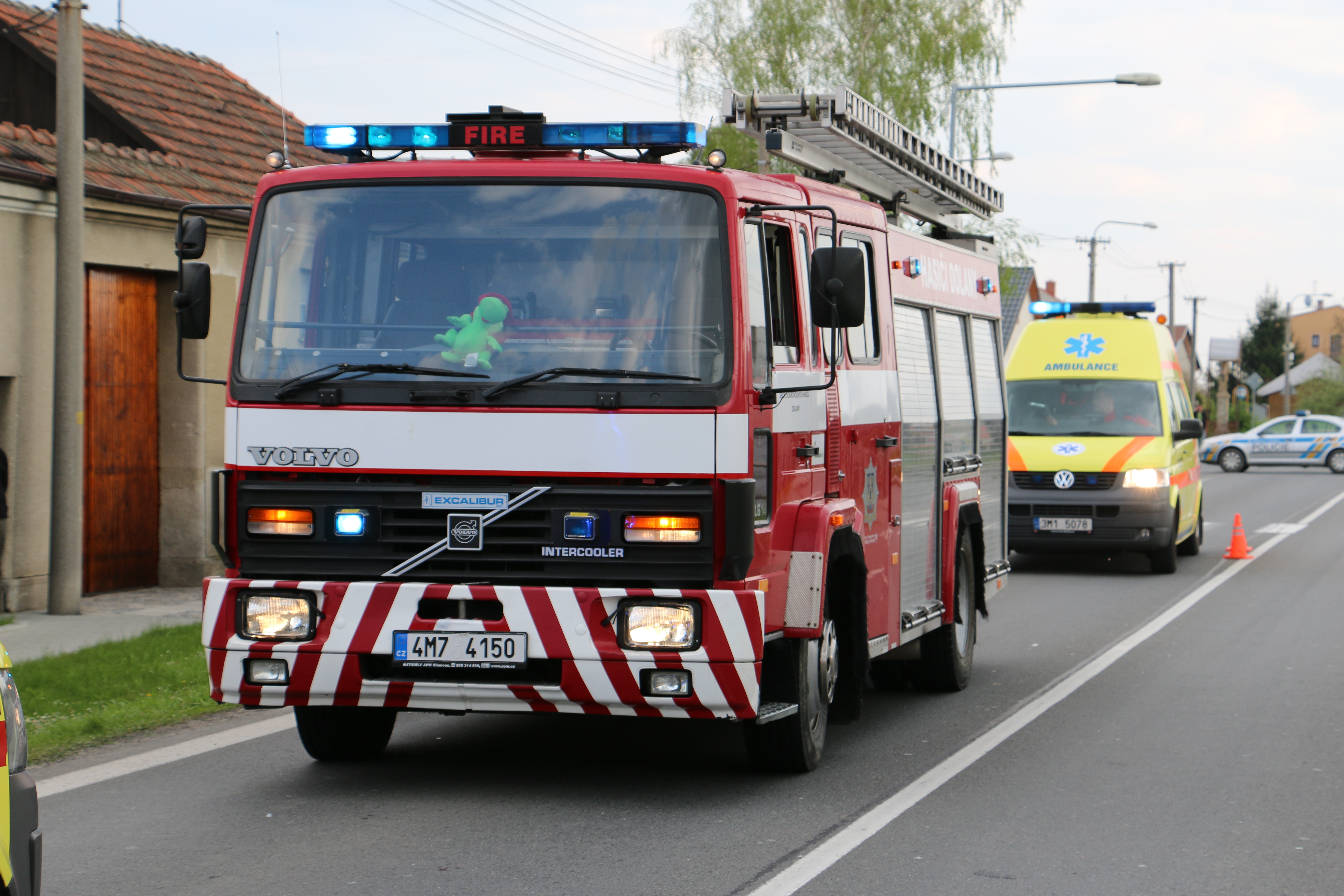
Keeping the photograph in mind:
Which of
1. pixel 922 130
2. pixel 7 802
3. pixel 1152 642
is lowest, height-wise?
pixel 1152 642

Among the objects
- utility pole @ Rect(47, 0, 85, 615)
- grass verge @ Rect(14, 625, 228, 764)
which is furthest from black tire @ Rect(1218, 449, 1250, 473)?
grass verge @ Rect(14, 625, 228, 764)

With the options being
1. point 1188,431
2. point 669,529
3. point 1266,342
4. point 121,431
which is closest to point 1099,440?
point 1188,431

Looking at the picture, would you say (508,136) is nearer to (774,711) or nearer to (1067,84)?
(774,711)

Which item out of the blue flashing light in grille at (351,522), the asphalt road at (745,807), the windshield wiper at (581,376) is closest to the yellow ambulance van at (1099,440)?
the asphalt road at (745,807)

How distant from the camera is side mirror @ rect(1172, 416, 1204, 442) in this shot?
1770cm

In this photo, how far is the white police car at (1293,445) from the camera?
43.1m

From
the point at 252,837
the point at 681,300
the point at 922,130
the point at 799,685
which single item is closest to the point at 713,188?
the point at 681,300

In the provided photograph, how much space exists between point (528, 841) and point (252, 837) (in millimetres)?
1020

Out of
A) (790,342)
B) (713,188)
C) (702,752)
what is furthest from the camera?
(702,752)

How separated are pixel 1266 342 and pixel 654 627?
12101 cm

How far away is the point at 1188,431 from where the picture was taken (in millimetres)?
17828

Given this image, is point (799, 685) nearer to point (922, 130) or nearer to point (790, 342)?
point (790, 342)

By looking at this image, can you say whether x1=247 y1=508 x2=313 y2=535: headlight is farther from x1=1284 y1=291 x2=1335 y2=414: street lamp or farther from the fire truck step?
x1=1284 y1=291 x2=1335 y2=414: street lamp

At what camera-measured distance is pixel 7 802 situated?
3625 millimetres
